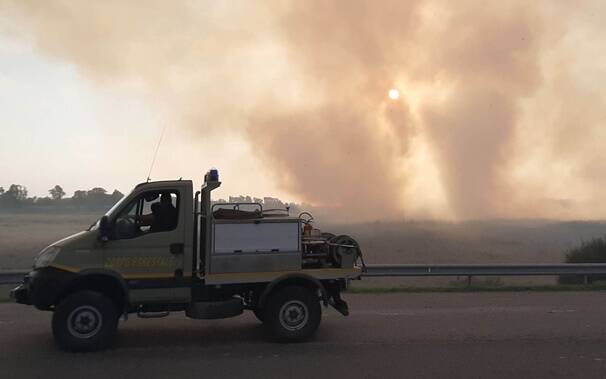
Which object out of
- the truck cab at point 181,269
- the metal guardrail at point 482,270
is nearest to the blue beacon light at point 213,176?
the truck cab at point 181,269

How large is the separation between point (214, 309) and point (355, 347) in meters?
1.80

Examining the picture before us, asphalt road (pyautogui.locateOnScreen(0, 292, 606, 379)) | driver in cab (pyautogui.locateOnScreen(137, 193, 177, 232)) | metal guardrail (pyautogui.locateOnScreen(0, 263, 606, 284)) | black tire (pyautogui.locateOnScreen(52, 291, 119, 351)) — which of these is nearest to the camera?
asphalt road (pyautogui.locateOnScreen(0, 292, 606, 379))

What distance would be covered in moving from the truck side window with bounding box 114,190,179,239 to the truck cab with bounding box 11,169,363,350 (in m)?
0.01

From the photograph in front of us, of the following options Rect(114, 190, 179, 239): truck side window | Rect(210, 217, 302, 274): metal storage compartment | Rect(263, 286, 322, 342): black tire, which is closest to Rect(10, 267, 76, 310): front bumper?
Rect(114, 190, 179, 239): truck side window

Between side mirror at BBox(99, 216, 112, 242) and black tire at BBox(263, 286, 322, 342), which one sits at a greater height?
side mirror at BBox(99, 216, 112, 242)

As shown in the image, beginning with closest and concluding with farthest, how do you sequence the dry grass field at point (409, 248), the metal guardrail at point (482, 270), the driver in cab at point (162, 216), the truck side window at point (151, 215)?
the truck side window at point (151, 215), the driver in cab at point (162, 216), the metal guardrail at point (482, 270), the dry grass field at point (409, 248)

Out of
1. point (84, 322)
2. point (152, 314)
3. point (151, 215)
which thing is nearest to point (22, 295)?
point (84, 322)

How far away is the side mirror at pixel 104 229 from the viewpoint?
6621mm

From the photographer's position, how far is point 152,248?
679 centimetres

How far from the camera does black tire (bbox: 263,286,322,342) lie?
6988 mm

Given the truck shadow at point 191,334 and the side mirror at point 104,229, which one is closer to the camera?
the side mirror at point 104,229

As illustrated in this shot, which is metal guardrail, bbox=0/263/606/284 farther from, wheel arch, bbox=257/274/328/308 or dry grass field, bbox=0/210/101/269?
dry grass field, bbox=0/210/101/269

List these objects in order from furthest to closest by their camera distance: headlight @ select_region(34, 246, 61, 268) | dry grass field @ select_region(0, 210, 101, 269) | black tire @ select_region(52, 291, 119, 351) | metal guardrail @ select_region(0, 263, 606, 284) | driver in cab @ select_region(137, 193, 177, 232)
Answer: dry grass field @ select_region(0, 210, 101, 269), metal guardrail @ select_region(0, 263, 606, 284), driver in cab @ select_region(137, 193, 177, 232), headlight @ select_region(34, 246, 61, 268), black tire @ select_region(52, 291, 119, 351)

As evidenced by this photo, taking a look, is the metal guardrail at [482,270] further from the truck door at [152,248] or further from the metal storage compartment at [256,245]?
the truck door at [152,248]
